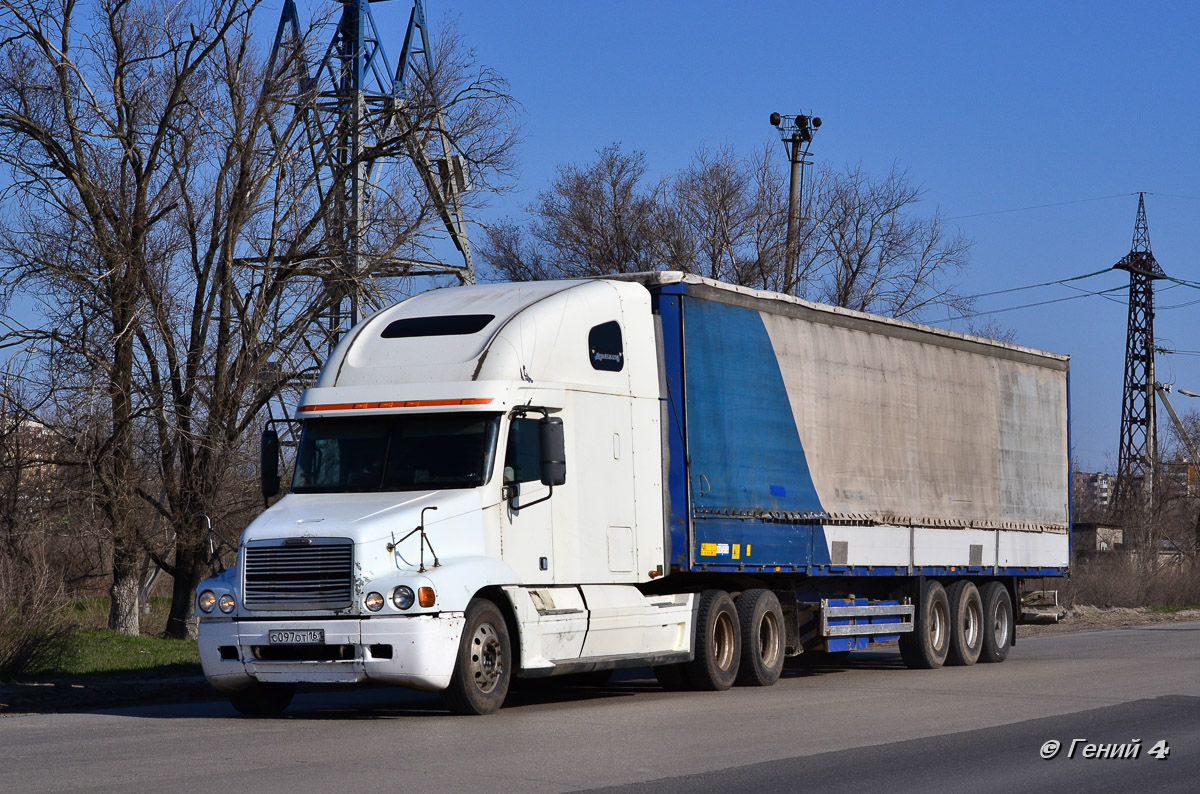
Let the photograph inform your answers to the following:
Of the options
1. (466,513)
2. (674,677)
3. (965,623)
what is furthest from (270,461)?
(965,623)

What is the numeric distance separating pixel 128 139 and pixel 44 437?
14.8 ft

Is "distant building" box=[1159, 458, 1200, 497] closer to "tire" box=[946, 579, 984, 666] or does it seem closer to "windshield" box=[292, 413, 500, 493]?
"tire" box=[946, 579, 984, 666]

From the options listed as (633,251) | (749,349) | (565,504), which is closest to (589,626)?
(565,504)

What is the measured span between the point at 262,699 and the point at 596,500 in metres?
3.53

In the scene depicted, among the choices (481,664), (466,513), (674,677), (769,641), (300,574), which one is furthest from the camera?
(769,641)

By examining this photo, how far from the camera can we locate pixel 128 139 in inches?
846

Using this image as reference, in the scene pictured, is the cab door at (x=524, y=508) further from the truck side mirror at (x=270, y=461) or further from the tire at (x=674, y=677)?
the tire at (x=674, y=677)

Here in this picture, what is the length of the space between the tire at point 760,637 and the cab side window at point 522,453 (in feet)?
12.6

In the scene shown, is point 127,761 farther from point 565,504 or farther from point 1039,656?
point 1039,656

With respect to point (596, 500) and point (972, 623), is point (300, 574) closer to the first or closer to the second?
point (596, 500)

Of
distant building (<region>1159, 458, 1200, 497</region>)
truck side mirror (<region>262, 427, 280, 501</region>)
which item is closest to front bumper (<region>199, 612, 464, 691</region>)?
truck side mirror (<region>262, 427, 280, 501</region>)

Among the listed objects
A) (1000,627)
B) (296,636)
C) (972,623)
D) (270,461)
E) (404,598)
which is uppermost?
(270,461)

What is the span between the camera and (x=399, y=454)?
13.0m

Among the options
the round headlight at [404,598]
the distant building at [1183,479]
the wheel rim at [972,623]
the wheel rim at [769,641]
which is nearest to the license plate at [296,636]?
the round headlight at [404,598]
